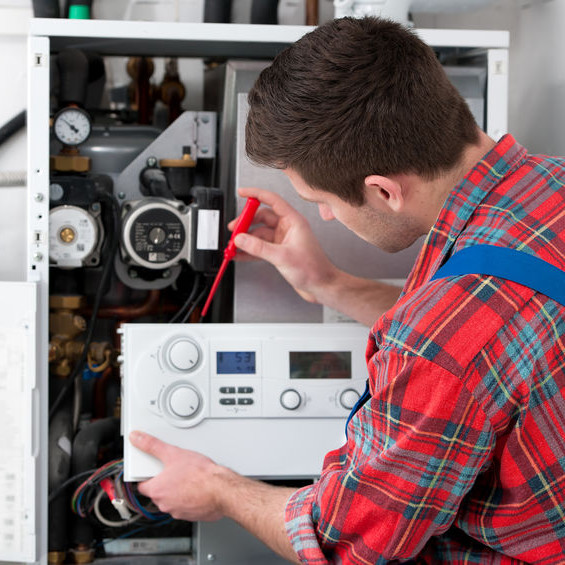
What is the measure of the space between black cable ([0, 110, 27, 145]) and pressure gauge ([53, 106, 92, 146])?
0.42 metres

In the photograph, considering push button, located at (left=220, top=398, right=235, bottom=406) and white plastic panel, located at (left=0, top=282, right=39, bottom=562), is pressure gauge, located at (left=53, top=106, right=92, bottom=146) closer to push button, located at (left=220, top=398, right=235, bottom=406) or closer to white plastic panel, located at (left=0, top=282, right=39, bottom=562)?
white plastic panel, located at (left=0, top=282, right=39, bottom=562)

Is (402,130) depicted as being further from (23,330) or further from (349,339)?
(23,330)

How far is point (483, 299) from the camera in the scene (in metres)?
0.87

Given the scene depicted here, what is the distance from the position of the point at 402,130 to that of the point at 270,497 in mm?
586

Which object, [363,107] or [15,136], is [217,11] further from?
[363,107]

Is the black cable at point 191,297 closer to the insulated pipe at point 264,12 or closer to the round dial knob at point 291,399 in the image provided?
the round dial knob at point 291,399

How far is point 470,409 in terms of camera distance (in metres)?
0.87

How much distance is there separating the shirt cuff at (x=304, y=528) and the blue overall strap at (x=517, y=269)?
0.38 m

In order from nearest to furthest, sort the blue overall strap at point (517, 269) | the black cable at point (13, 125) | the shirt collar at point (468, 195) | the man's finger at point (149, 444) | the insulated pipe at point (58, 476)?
the blue overall strap at point (517, 269), the shirt collar at point (468, 195), the man's finger at point (149, 444), the insulated pipe at point (58, 476), the black cable at point (13, 125)

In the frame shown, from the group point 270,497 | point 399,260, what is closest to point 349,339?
point 399,260

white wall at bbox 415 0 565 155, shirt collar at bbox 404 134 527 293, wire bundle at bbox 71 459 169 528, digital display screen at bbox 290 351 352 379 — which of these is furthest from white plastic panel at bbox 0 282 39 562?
white wall at bbox 415 0 565 155

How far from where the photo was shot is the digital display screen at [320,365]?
1.42 m

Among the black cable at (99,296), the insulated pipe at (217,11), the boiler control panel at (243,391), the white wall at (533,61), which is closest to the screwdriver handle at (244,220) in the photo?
the boiler control panel at (243,391)

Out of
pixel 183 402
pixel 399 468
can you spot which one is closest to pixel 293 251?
pixel 183 402
